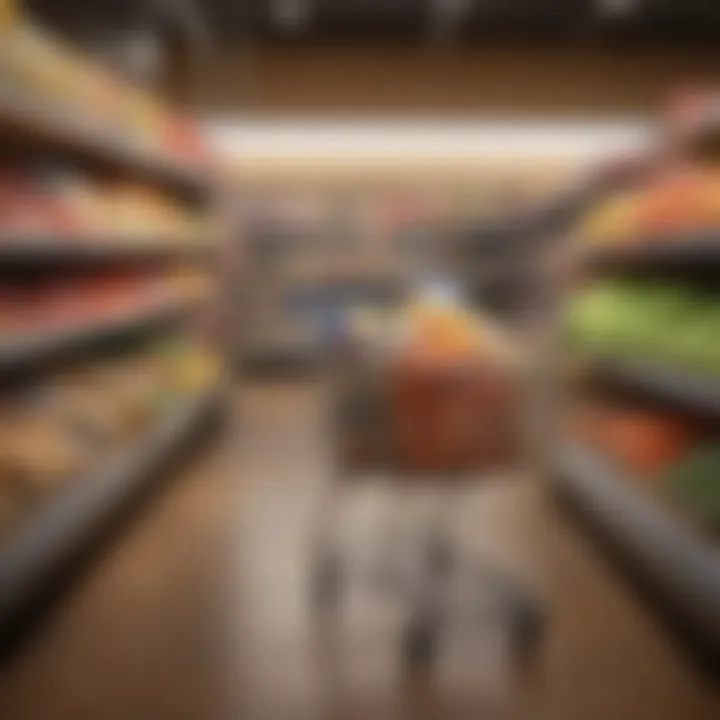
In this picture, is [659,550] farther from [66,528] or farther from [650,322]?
[66,528]

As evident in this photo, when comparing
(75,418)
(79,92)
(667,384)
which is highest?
(79,92)

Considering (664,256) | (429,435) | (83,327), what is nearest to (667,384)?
(664,256)

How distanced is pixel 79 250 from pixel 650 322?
1783 millimetres

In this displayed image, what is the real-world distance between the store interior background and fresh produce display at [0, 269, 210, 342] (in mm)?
662

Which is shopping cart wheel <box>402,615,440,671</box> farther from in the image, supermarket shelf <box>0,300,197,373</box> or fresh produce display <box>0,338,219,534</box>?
supermarket shelf <box>0,300,197,373</box>

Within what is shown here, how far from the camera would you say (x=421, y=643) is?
2832 millimetres

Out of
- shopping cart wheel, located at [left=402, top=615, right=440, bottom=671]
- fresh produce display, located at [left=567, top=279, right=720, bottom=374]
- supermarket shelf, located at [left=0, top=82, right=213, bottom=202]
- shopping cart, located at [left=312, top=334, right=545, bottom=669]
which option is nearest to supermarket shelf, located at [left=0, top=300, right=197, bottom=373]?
supermarket shelf, located at [left=0, top=82, right=213, bottom=202]

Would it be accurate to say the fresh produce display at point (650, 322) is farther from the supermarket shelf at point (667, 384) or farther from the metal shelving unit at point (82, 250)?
the metal shelving unit at point (82, 250)

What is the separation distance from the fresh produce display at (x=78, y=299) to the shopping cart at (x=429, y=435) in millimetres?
902

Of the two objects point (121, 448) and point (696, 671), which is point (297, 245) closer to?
point (121, 448)

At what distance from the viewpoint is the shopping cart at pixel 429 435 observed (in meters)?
2.80

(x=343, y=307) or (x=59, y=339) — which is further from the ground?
(x=59, y=339)

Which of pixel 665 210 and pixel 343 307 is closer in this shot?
pixel 665 210

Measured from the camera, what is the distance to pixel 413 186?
6285 millimetres
